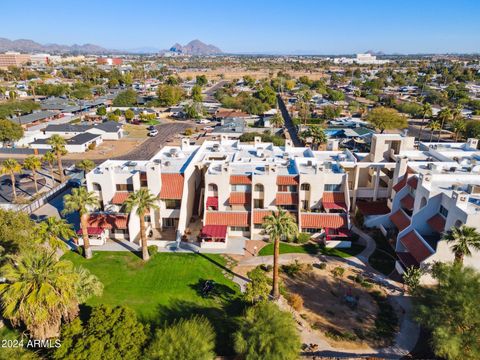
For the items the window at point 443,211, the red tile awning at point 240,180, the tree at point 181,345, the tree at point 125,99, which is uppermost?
the tree at point 125,99

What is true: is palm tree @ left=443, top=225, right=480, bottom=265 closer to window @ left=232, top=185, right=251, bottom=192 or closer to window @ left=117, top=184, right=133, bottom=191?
window @ left=232, top=185, right=251, bottom=192

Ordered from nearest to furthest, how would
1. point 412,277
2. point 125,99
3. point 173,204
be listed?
1. point 412,277
2. point 173,204
3. point 125,99

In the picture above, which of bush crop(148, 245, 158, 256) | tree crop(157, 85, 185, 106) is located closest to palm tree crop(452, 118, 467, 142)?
bush crop(148, 245, 158, 256)

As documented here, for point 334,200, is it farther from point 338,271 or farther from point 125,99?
point 125,99

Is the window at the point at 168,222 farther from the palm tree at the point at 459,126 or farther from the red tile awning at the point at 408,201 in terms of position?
the palm tree at the point at 459,126

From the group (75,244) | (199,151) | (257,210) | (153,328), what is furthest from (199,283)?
(199,151)

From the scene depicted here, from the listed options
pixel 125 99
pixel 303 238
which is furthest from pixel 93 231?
pixel 125 99

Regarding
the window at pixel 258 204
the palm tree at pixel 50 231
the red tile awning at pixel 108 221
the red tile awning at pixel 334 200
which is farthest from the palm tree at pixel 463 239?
the palm tree at pixel 50 231
